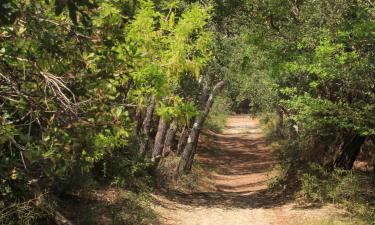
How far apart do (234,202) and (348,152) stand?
4.07 metres

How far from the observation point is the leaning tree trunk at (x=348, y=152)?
16.5m

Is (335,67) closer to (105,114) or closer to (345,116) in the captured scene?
(345,116)

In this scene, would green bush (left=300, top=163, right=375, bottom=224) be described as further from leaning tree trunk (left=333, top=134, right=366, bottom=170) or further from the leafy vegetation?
leaning tree trunk (left=333, top=134, right=366, bottom=170)

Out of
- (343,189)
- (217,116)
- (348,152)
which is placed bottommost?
(217,116)

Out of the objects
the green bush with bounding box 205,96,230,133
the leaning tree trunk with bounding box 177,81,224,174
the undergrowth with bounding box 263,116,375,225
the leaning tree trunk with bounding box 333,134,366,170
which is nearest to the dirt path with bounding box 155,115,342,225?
the undergrowth with bounding box 263,116,375,225

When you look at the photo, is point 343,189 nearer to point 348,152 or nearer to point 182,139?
point 348,152

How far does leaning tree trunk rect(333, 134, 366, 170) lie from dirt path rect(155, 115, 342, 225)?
80.0 inches

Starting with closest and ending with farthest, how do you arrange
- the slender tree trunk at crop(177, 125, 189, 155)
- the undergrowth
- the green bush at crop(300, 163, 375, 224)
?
1. the undergrowth
2. the green bush at crop(300, 163, 375, 224)
3. the slender tree trunk at crop(177, 125, 189, 155)

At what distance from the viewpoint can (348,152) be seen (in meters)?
16.6

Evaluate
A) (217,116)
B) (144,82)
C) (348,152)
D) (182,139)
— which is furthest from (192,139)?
(217,116)

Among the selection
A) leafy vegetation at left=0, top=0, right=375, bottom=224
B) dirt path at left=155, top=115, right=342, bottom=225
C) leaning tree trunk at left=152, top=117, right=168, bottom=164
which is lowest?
dirt path at left=155, top=115, right=342, bottom=225

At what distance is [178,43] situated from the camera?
32.8 feet

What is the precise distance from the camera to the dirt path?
46.2 feet

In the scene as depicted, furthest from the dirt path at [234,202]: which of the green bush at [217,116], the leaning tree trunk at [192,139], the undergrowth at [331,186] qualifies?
the green bush at [217,116]
